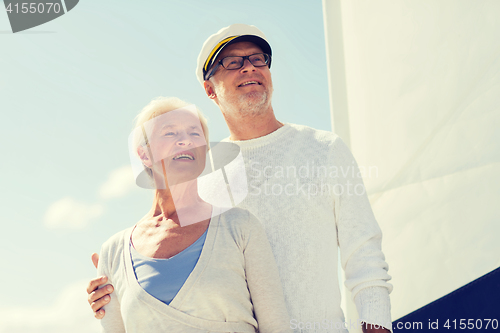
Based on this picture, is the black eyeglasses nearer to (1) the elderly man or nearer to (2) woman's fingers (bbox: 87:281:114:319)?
(1) the elderly man

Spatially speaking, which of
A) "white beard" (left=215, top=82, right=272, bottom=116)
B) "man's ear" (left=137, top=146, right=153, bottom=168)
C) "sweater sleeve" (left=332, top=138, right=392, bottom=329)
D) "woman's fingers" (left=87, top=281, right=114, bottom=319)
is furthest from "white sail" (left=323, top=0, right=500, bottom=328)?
"woman's fingers" (left=87, top=281, right=114, bottom=319)

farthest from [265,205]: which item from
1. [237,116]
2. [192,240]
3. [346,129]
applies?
[346,129]

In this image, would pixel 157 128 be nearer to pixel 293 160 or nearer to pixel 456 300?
pixel 293 160

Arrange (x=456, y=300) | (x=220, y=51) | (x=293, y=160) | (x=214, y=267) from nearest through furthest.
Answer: (x=214, y=267) → (x=293, y=160) → (x=220, y=51) → (x=456, y=300)

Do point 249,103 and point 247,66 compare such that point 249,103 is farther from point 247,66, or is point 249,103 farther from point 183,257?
point 183,257

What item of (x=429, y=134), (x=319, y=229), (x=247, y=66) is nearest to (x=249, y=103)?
(x=247, y=66)

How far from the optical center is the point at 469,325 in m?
2.74

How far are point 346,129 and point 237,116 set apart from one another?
1.93 metres

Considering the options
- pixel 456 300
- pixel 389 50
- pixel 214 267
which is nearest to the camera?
pixel 214 267

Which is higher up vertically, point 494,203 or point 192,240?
point 494,203

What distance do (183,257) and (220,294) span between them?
0.23 m

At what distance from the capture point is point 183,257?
1695 millimetres

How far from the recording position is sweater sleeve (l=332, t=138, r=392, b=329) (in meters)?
1.77

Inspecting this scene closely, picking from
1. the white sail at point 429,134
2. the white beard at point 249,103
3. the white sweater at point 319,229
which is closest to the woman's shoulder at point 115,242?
the white sweater at point 319,229
